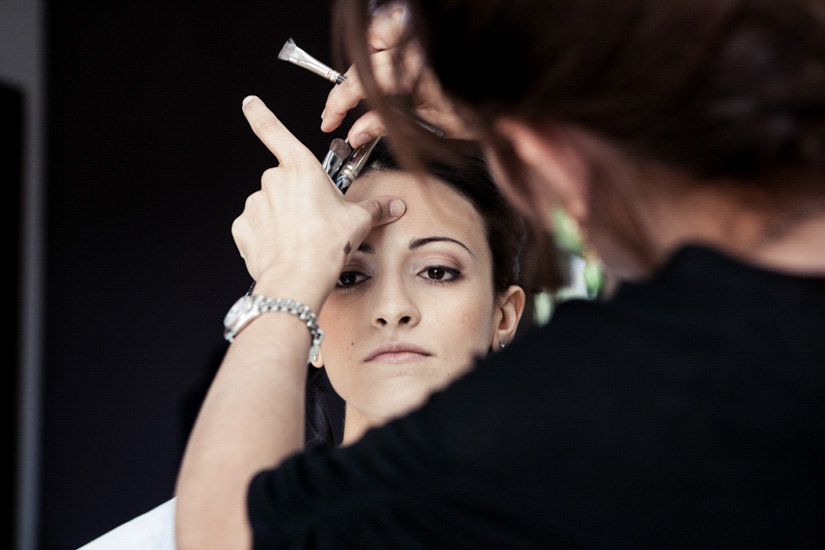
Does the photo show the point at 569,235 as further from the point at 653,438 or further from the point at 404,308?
the point at 404,308

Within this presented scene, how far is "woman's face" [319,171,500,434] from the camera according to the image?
1.19 meters

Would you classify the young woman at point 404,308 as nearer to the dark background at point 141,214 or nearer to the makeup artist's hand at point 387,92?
the makeup artist's hand at point 387,92

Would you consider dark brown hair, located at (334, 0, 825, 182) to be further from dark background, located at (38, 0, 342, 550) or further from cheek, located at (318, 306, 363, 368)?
dark background, located at (38, 0, 342, 550)

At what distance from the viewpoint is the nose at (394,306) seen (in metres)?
1.18

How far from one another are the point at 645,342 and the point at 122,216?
2508mm

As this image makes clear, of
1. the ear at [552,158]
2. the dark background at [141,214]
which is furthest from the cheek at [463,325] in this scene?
the dark background at [141,214]

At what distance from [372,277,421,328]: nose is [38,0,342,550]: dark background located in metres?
1.33

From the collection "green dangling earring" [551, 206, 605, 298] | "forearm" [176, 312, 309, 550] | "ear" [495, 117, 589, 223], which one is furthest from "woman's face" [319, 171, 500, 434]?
"ear" [495, 117, 589, 223]

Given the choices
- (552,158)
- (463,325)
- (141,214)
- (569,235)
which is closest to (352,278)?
(463,325)

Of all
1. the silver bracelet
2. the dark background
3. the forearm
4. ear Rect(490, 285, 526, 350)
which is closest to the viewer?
the forearm

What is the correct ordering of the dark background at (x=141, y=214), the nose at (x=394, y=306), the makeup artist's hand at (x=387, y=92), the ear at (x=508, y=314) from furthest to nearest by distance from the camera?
the dark background at (x=141, y=214) → the ear at (x=508, y=314) → the nose at (x=394, y=306) → the makeup artist's hand at (x=387, y=92)

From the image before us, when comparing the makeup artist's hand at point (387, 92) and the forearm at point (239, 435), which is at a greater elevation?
the makeup artist's hand at point (387, 92)

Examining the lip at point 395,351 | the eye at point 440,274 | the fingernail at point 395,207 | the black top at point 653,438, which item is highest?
the fingernail at point 395,207

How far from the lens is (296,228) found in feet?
2.52
